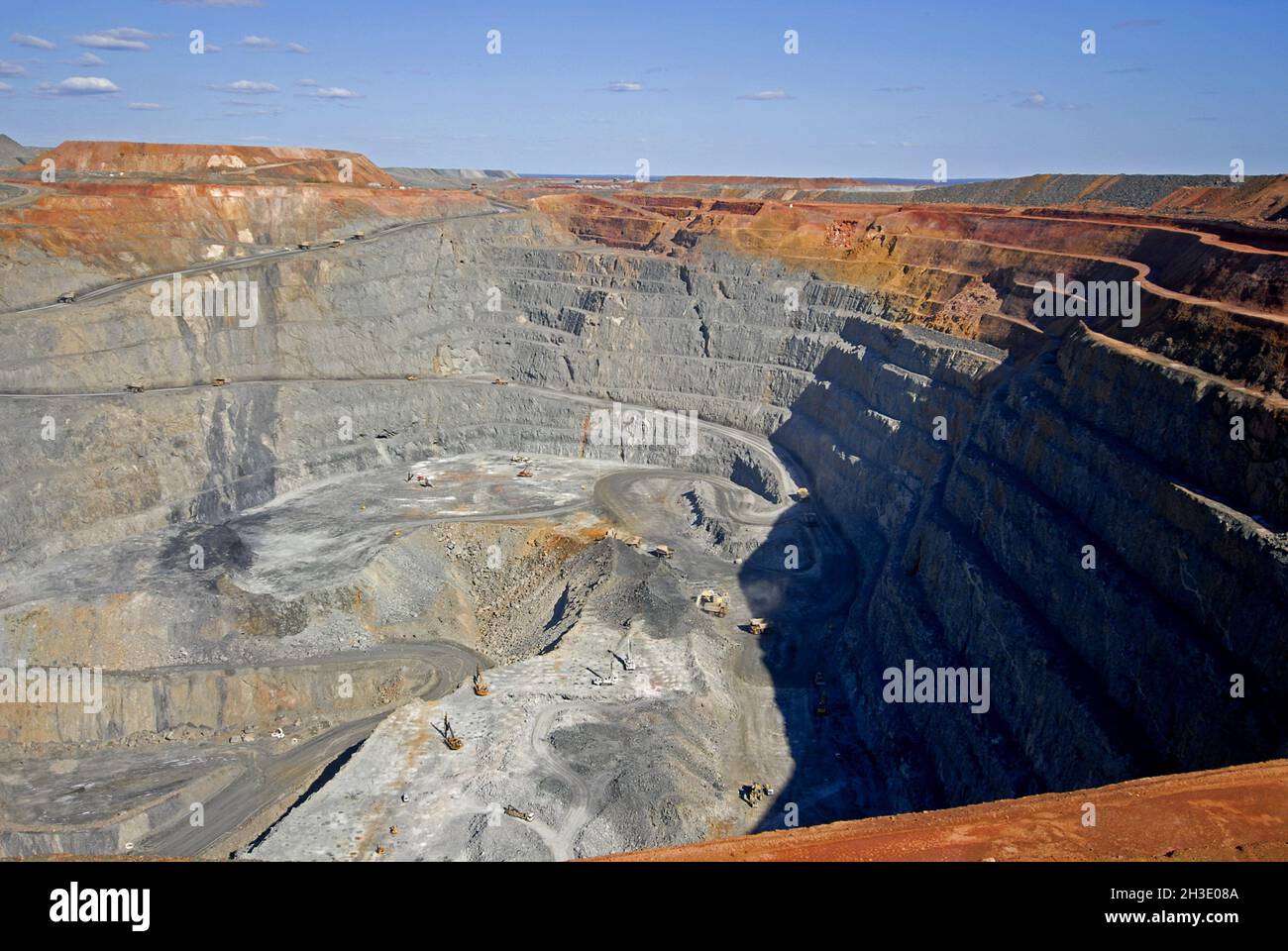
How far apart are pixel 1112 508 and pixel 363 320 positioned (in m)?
54.6

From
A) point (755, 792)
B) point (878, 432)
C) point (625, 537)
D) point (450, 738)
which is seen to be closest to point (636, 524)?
point (625, 537)

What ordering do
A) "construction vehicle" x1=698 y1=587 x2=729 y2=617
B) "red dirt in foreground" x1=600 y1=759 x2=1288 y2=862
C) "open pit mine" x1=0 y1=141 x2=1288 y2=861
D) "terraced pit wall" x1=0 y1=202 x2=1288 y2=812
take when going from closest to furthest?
"red dirt in foreground" x1=600 y1=759 x2=1288 y2=862 < "terraced pit wall" x1=0 y1=202 x2=1288 y2=812 < "open pit mine" x1=0 y1=141 x2=1288 y2=861 < "construction vehicle" x1=698 y1=587 x2=729 y2=617

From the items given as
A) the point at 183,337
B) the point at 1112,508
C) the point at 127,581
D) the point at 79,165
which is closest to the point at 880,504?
the point at 1112,508

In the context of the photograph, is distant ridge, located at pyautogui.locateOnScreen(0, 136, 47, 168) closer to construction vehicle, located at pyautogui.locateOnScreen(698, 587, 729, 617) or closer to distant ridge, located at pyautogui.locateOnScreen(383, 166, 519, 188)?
distant ridge, located at pyautogui.locateOnScreen(383, 166, 519, 188)

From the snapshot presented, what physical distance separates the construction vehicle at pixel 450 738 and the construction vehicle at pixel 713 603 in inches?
594

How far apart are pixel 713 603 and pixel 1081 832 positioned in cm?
3050

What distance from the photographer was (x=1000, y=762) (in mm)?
28438

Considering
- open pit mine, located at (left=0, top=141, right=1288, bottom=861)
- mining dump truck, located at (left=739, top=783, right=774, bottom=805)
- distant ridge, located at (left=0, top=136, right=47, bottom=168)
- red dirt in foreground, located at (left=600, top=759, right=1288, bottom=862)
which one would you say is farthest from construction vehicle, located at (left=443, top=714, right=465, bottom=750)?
distant ridge, located at (left=0, top=136, right=47, bottom=168)

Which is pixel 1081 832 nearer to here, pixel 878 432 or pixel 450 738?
pixel 450 738

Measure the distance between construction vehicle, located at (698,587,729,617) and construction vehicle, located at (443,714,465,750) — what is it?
15091 mm

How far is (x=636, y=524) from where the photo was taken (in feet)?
182

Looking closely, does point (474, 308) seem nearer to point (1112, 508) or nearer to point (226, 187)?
point (226, 187)

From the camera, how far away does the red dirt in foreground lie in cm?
1466

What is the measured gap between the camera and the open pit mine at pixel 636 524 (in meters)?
26.6
